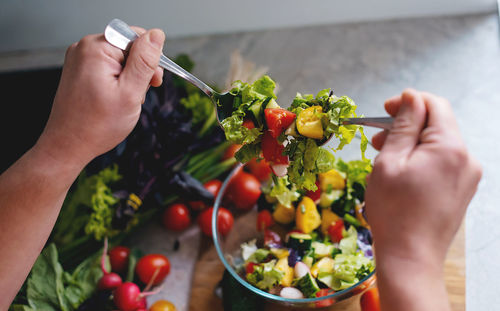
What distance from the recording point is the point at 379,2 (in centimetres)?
195

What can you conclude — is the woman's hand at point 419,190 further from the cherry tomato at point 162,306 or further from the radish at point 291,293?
the cherry tomato at point 162,306

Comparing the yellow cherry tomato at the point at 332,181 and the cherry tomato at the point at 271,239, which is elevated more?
the yellow cherry tomato at the point at 332,181

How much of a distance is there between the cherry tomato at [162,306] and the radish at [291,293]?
0.41m

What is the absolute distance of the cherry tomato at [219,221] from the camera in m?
1.57

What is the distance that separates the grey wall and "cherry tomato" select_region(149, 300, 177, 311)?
125 centimetres

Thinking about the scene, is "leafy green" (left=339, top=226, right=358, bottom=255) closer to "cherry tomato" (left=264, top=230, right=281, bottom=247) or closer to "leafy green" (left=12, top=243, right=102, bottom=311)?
"cherry tomato" (left=264, top=230, right=281, bottom=247)

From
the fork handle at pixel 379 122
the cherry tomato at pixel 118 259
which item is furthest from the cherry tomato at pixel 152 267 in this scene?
the fork handle at pixel 379 122

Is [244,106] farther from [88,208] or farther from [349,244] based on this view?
[88,208]

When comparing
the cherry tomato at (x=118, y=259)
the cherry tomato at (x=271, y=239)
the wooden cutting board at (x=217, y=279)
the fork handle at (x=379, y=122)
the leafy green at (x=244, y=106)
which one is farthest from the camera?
the cherry tomato at (x=118, y=259)

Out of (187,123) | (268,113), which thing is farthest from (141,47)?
(187,123)

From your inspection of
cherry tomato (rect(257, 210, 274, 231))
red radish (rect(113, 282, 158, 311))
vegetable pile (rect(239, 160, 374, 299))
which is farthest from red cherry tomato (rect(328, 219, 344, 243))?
red radish (rect(113, 282, 158, 311))

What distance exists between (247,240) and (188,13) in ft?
3.66

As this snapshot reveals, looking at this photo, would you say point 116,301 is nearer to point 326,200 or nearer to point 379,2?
point 326,200

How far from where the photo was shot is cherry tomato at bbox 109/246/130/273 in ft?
5.42
